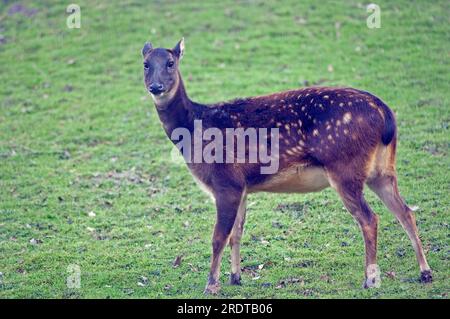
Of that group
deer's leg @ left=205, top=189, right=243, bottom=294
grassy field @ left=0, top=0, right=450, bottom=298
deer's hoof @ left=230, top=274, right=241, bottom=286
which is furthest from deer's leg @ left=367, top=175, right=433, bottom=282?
deer's hoof @ left=230, top=274, right=241, bottom=286

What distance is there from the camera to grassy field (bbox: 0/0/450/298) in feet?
30.3

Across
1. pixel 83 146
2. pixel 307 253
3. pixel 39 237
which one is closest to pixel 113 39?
pixel 83 146

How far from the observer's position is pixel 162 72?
925 cm

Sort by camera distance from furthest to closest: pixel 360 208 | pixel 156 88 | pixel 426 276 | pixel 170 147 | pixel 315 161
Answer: pixel 170 147, pixel 156 88, pixel 315 161, pixel 426 276, pixel 360 208

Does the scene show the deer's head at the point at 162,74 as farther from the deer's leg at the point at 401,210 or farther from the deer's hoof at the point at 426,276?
the deer's hoof at the point at 426,276

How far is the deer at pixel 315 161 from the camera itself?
823cm

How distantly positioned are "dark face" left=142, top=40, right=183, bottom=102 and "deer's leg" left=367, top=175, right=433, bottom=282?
104 inches

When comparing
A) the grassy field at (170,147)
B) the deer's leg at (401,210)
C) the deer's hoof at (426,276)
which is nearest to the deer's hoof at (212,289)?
the grassy field at (170,147)

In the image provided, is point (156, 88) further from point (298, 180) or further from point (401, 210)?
point (401, 210)

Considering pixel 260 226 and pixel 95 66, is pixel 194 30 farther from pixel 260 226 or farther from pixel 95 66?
pixel 260 226

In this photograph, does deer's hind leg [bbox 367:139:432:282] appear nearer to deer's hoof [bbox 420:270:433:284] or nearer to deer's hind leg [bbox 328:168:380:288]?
deer's hoof [bbox 420:270:433:284]

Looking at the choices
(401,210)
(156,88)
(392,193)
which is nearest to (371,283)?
(401,210)

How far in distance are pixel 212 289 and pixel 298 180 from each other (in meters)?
1.55
